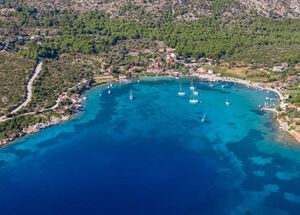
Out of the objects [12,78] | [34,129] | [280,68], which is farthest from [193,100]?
[12,78]

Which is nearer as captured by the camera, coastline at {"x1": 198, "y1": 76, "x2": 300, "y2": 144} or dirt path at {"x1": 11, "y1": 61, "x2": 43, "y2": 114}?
coastline at {"x1": 198, "y1": 76, "x2": 300, "y2": 144}

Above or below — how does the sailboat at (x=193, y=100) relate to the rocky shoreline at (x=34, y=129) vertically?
above

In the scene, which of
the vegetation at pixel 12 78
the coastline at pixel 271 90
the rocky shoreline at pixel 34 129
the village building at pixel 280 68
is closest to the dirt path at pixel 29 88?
the vegetation at pixel 12 78

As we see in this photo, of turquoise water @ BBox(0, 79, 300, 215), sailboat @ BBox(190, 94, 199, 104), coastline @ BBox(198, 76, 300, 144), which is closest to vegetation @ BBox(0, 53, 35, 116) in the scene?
turquoise water @ BBox(0, 79, 300, 215)

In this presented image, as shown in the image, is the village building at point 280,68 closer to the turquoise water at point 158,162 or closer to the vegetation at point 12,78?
the turquoise water at point 158,162

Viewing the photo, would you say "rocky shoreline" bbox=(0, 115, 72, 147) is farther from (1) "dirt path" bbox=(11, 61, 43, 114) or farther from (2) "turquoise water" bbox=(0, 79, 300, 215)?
(1) "dirt path" bbox=(11, 61, 43, 114)

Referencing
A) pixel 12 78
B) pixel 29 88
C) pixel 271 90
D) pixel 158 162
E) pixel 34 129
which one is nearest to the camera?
pixel 158 162

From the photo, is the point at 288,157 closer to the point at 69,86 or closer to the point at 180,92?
the point at 180,92

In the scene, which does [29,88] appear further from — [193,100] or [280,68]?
[280,68]
